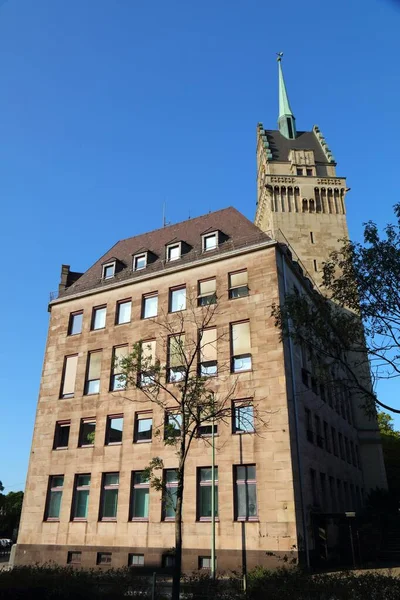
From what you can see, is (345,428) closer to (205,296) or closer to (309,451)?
(309,451)

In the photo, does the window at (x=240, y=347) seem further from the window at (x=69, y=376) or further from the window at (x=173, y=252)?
the window at (x=69, y=376)

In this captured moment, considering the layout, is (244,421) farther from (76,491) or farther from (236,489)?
(76,491)

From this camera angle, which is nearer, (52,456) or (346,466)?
(52,456)

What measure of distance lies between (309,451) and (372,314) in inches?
444

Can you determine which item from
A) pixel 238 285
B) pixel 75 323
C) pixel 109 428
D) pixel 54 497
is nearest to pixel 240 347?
pixel 238 285

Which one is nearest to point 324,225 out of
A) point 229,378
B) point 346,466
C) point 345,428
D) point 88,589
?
point 345,428

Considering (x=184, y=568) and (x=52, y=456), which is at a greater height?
(x=52, y=456)

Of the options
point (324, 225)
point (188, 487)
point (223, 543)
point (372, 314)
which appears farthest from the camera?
point (324, 225)

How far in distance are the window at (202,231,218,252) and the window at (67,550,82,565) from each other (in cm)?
1893

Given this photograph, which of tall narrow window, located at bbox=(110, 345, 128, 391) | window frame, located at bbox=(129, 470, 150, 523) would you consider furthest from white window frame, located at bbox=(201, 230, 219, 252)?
window frame, located at bbox=(129, 470, 150, 523)

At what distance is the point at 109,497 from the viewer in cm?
2600

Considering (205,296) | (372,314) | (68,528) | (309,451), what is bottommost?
(68,528)

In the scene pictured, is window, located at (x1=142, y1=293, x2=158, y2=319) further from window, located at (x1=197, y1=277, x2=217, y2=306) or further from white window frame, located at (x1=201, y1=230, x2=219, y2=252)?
white window frame, located at (x1=201, y1=230, x2=219, y2=252)

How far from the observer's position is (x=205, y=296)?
1109 inches
